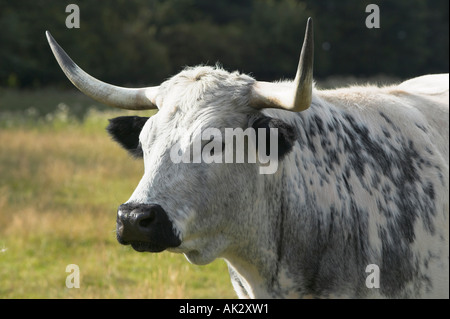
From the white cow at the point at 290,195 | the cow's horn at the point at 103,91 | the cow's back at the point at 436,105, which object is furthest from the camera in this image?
the cow's back at the point at 436,105

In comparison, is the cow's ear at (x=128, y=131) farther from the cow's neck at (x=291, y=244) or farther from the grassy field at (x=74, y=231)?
the cow's neck at (x=291, y=244)

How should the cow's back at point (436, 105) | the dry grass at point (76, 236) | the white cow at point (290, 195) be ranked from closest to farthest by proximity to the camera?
the white cow at point (290, 195) → the cow's back at point (436, 105) → the dry grass at point (76, 236)

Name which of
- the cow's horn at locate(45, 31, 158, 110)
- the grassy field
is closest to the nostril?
the grassy field

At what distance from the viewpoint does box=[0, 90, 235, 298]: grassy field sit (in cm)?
641

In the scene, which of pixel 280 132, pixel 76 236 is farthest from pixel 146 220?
pixel 76 236

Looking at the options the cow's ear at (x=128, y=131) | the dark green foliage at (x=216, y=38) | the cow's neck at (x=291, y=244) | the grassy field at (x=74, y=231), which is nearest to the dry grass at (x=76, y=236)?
the grassy field at (x=74, y=231)

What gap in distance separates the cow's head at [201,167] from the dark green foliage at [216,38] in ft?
105

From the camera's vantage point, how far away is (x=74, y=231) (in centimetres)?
830

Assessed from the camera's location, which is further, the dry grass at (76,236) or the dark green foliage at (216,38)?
the dark green foliage at (216,38)

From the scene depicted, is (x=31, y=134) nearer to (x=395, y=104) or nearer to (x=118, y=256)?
(x=118, y=256)

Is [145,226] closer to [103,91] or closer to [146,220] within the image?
[146,220]

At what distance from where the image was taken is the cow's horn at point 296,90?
3.11 m

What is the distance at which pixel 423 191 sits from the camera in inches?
162
